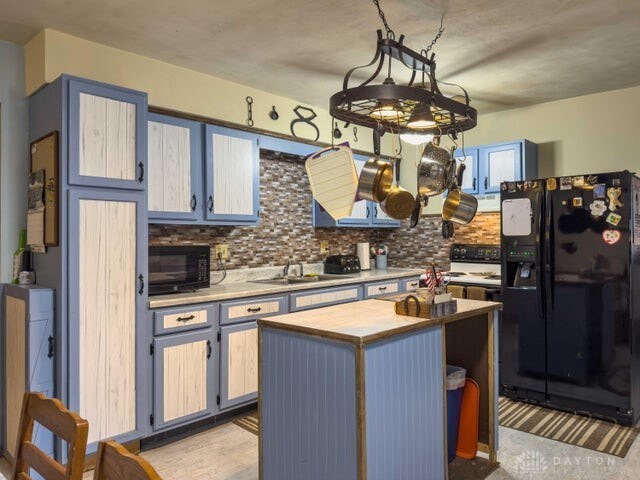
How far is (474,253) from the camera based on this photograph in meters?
4.81

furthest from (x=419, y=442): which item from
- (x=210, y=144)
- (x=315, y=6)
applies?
(x=210, y=144)

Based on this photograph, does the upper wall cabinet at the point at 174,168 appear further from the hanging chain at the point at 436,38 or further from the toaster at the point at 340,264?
the hanging chain at the point at 436,38

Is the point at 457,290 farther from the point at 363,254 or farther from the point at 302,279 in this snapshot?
the point at 302,279

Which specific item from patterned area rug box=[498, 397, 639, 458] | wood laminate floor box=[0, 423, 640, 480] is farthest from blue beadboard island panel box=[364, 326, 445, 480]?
patterned area rug box=[498, 397, 639, 458]

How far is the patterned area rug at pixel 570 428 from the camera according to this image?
2930 millimetres

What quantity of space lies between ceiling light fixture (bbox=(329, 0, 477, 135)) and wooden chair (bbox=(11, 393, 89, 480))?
→ 1.44 m

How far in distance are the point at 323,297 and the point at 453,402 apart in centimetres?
Answer: 157

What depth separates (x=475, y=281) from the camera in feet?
13.7

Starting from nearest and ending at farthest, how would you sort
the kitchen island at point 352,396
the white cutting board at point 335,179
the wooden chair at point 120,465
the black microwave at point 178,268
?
the wooden chair at point 120,465 < the kitchen island at point 352,396 < the white cutting board at point 335,179 < the black microwave at point 178,268

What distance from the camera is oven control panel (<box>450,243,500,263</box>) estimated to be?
4.65m

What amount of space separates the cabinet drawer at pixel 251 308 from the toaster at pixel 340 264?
1.05 metres

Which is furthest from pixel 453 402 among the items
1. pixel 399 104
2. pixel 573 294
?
pixel 399 104

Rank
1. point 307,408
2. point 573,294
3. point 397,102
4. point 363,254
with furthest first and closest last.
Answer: point 363,254 < point 573,294 < point 397,102 < point 307,408


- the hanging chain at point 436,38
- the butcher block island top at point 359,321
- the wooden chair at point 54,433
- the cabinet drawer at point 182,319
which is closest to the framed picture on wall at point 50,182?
the cabinet drawer at point 182,319
